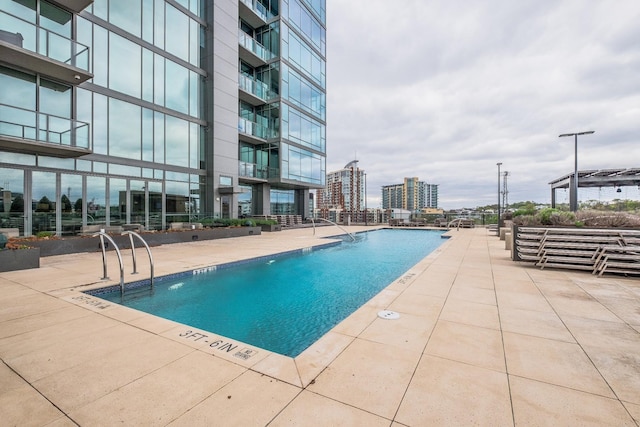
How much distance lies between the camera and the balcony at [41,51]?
374 inches

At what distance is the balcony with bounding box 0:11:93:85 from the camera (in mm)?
9508

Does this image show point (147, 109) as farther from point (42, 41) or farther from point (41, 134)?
point (41, 134)

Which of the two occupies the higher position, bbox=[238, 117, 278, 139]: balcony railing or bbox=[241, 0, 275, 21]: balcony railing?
bbox=[241, 0, 275, 21]: balcony railing

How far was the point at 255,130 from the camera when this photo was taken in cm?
2103

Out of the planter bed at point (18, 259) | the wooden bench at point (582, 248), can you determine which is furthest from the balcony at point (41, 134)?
the wooden bench at point (582, 248)

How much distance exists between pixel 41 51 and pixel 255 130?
1199 centimetres

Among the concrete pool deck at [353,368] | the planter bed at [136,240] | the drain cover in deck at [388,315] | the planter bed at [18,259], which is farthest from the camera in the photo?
the planter bed at [136,240]

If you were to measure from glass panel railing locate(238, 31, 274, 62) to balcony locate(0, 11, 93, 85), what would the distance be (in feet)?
34.3

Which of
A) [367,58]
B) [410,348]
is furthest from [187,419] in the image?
[367,58]

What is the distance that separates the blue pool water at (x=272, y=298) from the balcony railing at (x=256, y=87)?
15.9 m

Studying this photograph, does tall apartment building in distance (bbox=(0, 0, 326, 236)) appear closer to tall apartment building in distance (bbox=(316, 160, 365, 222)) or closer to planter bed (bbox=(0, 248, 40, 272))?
planter bed (bbox=(0, 248, 40, 272))

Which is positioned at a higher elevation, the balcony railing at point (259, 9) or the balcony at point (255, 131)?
the balcony railing at point (259, 9)

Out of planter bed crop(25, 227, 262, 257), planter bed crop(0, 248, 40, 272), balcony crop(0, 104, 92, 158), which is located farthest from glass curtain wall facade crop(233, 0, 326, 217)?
planter bed crop(0, 248, 40, 272)

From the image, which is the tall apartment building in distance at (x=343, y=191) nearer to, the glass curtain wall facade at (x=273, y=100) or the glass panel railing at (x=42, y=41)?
the glass curtain wall facade at (x=273, y=100)
